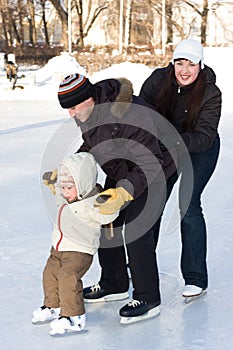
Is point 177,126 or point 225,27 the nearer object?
point 177,126

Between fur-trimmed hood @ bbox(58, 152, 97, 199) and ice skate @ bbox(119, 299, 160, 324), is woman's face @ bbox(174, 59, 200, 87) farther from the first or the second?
ice skate @ bbox(119, 299, 160, 324)

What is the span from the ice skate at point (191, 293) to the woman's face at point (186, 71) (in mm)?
1050

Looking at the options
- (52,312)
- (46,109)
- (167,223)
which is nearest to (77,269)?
(52,312)

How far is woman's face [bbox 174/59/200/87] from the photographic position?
307 centimetres

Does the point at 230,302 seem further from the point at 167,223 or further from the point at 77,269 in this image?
the point at 167,223

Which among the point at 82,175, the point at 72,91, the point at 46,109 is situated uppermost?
the point at 72,91

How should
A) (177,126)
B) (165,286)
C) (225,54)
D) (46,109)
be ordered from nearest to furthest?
1. (177,126)
2. (165,286)
3. (46,109)
4. (225,54)

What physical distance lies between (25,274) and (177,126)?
128cm

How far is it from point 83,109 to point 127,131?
0.68 feet

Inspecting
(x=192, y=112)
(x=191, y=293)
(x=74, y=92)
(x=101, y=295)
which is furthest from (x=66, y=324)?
(x=192, y=112)

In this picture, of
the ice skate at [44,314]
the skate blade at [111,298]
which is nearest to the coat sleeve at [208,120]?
the skate blade at [111,298]

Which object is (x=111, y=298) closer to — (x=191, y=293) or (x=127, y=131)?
(x=191, y=293)

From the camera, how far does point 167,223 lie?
4.91 m

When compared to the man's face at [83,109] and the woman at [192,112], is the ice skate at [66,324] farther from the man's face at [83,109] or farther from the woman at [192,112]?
the man's face at [83,109]
